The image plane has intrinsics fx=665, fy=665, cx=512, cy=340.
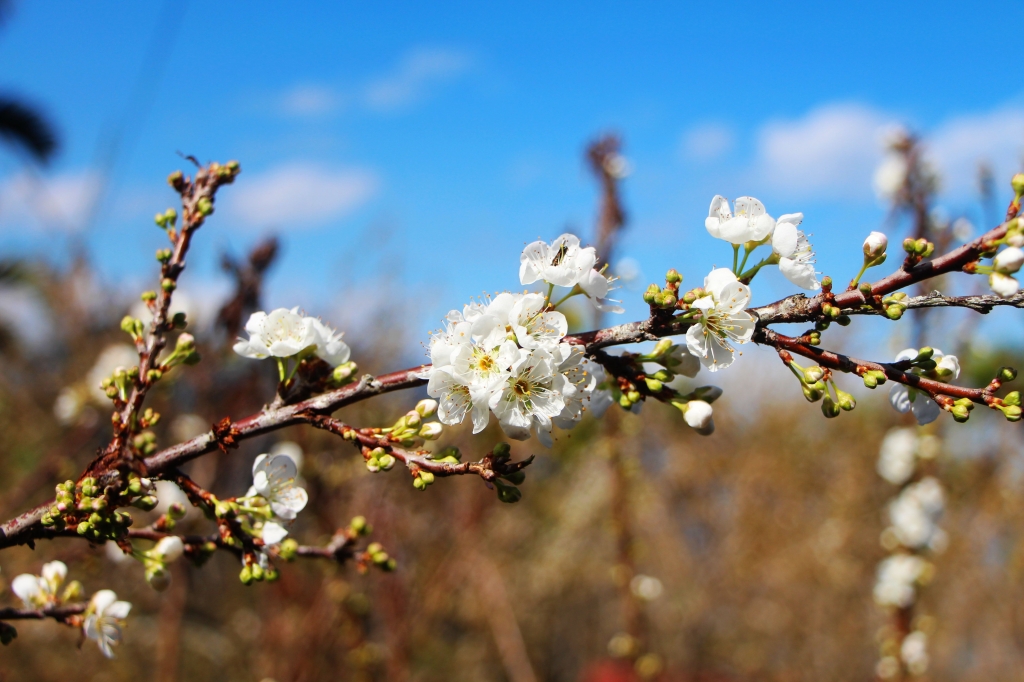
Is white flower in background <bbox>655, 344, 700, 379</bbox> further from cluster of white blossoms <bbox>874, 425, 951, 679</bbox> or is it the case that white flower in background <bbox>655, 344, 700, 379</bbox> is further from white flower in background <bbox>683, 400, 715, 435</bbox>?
cluster of white blossoms <bbox>874, 425, 951, 679</bbox>

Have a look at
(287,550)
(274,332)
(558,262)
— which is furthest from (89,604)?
(558,262)

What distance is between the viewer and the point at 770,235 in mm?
1435

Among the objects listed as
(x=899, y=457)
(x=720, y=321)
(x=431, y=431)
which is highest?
(x=899, y=457)

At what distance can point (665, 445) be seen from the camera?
10.6 meters

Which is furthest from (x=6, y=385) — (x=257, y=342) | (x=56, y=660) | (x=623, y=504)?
(x=257, y=342)

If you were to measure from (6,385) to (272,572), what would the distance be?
1028 cm

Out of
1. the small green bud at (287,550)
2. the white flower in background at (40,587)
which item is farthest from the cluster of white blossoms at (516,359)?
the white flower in background at (40,587)

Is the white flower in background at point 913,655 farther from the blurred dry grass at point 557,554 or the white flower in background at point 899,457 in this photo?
the blurred dry grass at point 557,554

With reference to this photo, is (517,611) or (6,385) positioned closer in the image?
(517,611)

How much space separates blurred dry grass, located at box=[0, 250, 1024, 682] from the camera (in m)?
5.54

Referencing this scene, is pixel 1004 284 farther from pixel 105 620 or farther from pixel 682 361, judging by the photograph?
pixel 105 620

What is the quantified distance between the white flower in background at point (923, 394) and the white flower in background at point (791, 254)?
0.26 meters

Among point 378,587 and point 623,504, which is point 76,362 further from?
point 623,504

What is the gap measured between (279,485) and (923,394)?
55.8 inches
